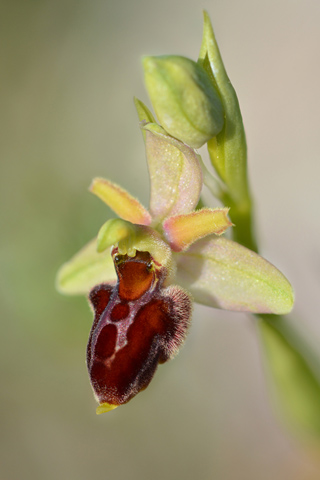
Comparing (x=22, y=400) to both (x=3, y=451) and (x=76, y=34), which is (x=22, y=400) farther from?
(x=76, y=34)

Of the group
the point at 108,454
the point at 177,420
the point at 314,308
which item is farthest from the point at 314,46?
the point at 108,454

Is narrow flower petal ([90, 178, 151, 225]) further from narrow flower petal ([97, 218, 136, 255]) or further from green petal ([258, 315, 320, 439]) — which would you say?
green petal ([258, 315, 320, 439])

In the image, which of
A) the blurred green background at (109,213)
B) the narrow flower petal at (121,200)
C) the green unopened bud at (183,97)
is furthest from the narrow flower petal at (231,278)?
the blurred green background at (109,213)

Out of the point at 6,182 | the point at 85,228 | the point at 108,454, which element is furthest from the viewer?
the point at 6,182

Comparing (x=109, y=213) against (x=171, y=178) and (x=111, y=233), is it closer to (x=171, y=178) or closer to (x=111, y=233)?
(x=171, y=178)

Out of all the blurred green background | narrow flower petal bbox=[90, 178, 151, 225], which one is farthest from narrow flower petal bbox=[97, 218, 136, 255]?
the blurred green background

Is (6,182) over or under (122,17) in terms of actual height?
under

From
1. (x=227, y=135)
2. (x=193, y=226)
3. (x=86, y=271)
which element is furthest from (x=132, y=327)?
(x=227, y=135)
